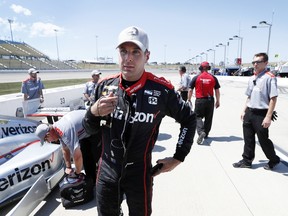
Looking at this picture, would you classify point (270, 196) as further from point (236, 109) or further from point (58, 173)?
point (236, 109)

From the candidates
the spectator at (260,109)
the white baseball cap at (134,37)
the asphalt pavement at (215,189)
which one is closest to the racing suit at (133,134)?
the white baseball cap at (134,37)

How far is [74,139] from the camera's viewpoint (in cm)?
304

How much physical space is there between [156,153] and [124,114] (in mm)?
3378

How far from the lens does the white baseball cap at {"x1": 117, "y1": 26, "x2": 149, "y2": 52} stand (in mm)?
1517

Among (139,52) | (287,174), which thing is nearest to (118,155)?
(139,52)

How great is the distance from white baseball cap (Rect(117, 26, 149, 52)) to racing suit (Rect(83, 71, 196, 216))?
227 millimetres

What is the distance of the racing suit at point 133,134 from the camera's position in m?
1.60

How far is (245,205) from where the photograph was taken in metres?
2.97

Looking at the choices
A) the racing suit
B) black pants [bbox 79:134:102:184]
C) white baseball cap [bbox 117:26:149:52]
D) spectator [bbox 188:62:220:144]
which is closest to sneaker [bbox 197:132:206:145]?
spectator [bbox 188:62:220:144]

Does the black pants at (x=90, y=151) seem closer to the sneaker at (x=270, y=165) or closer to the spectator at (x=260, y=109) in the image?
the spectator at (x=260, y=109)

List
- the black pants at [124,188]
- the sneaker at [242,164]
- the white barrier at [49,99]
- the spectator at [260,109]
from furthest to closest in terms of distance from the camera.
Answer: the white barrier at [49,99] < the sneaker at [242,164] < the spectator at [260,109] < the black pants at [124,188]

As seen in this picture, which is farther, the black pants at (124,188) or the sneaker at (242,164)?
the sneaker at (242,164)

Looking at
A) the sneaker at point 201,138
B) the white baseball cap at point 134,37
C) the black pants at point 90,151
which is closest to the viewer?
the white baseball cap at point 134,37

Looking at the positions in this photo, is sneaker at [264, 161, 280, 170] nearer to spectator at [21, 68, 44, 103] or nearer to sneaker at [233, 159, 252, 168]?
sneaker at [233, 159, 252, 168]
